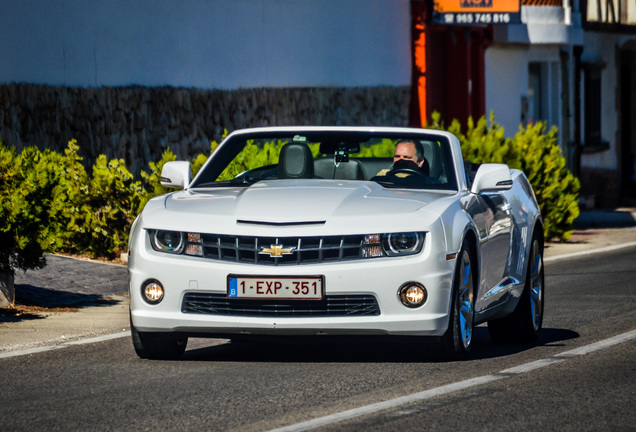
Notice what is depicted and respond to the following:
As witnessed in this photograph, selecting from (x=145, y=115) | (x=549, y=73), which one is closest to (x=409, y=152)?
(x=145, y=115)

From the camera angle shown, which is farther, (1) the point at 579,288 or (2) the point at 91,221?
(2) the point at 91,221

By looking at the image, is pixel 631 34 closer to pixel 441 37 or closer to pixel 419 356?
pixel 441 37

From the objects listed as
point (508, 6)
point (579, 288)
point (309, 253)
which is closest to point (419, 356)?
point (309, 253)

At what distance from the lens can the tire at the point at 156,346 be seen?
8444 millimetres

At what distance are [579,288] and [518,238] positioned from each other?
14.2 ft

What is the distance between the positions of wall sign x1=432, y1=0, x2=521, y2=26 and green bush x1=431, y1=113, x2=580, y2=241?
5.32m

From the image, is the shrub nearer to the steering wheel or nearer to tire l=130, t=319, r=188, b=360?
tire l=130, t=319, r=188, b=360

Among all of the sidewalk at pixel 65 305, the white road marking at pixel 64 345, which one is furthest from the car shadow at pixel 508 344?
the sidewalk at pixel 65 305

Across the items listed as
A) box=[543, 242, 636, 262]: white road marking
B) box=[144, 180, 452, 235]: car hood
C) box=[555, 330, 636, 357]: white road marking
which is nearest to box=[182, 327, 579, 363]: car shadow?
box=[555, 330, 636, 357]: white road marking

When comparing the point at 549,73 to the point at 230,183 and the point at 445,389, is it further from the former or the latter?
the point at 445,389

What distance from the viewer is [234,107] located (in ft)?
69.1

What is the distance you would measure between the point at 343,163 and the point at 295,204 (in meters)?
1.34

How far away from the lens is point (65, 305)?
1202 centimetres

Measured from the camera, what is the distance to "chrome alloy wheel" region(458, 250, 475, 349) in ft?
27.2
